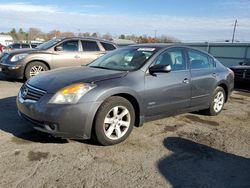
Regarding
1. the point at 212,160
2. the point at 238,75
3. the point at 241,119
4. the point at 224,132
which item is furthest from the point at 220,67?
the point at 238,75

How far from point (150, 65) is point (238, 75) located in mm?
7031

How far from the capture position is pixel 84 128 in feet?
13.1

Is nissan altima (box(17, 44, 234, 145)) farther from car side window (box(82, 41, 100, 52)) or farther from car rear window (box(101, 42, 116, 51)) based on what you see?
car rear window (box(101, 42, 116, 51))

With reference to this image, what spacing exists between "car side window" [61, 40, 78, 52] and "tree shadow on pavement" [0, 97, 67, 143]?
430 cm

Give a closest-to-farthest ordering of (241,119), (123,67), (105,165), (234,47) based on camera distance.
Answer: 1. (105,165)
2. (123,67)
3. (241,119)
4. (234,47)

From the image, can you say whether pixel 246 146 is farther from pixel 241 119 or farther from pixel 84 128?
pixel 84 128

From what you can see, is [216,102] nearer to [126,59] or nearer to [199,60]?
[199,60]

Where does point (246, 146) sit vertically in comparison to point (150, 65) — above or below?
below

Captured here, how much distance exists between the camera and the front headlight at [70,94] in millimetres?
3938

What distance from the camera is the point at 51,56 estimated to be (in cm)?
967

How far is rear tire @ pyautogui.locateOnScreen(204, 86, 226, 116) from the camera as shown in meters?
6.22

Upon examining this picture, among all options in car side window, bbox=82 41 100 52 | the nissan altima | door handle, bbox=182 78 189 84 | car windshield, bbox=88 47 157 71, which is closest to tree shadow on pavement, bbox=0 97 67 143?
the nissan altima

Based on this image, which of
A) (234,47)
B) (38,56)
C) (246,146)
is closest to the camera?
(246,146)

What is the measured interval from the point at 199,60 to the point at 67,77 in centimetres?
285
